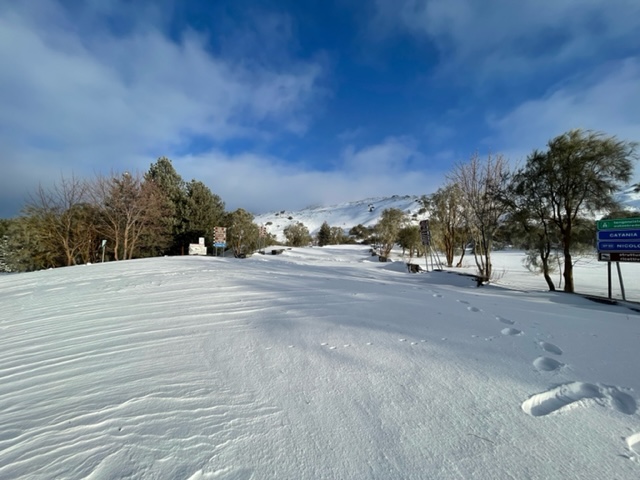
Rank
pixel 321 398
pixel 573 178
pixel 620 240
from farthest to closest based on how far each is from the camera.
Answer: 1. pixel 573 178
2. pixel 620 240
3. pixel 321 398

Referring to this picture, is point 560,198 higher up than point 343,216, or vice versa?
point 343,216

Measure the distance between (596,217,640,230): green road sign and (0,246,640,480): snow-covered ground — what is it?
4878 mm

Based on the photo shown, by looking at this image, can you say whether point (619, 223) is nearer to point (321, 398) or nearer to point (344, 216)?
point (321, 398)

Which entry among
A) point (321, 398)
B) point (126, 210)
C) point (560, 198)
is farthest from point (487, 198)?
point (126, 210)

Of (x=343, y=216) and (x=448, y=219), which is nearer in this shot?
(x=448, y=219)

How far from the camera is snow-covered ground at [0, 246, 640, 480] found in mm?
1451

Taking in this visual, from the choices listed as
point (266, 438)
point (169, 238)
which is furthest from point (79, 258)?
point (266, 438)

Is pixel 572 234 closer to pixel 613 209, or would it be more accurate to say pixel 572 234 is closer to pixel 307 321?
pixel 613 209

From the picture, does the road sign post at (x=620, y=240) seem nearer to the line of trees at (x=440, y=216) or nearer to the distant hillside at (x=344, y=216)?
the line of trees at (x=440, y=216)

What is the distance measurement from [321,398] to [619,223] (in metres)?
9.64

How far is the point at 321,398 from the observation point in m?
2.02

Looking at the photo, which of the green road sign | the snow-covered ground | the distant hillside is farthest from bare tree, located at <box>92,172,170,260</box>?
the distant hillside

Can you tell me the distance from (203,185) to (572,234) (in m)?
28.5

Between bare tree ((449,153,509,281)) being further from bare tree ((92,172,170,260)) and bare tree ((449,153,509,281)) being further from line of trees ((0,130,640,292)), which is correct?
bare tree ((92,172,170,260))
